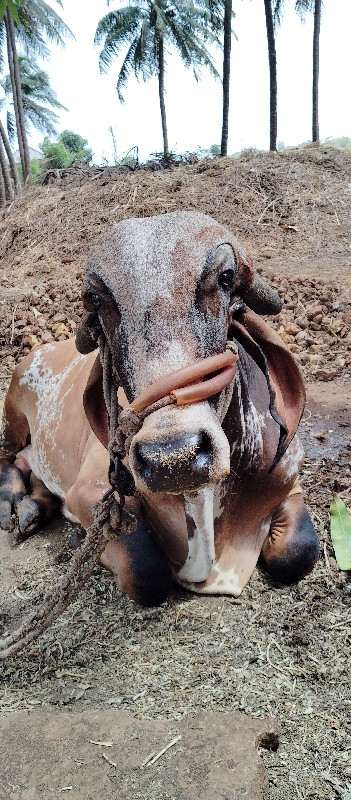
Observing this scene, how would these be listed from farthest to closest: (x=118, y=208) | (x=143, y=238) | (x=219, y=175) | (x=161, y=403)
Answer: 1. (x=219, y=175)
2. (x=118, y=208)
3. (x=143, y=238)
4. (x=161, y=403)

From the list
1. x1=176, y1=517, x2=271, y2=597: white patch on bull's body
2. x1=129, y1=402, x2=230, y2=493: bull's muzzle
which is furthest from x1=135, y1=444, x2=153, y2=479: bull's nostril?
x1=176, y1=517, x2=271, y2=597: white patch on bull's body

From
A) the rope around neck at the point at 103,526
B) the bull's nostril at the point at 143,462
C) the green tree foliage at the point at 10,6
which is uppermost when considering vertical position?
the green tree foliage at the point at 10,6

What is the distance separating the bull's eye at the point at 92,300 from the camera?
86.4 inches

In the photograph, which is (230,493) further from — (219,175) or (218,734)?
(219,175)

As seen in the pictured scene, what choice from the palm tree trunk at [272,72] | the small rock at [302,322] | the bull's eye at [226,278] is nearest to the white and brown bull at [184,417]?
the bull's eye at [226,278]

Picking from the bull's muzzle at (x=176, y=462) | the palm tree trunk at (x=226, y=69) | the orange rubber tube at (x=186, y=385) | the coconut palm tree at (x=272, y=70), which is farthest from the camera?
the palm tree trunk at (x=226, y=69)

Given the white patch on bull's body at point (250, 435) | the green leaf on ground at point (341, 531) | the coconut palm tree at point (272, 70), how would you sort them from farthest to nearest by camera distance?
the coconut palm tree at point (272, 70)
the green leaf on ground at point (341, 531)
the white patch on bull's body at point (250, 435)

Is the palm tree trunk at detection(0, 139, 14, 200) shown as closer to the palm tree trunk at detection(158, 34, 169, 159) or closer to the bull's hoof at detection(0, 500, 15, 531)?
the palm tree trunk at detection(158, 34, 169, 159)

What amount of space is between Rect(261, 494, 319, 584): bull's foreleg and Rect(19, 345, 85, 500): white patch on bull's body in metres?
1.36

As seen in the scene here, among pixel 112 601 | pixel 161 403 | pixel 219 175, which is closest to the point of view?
pixel 161 403

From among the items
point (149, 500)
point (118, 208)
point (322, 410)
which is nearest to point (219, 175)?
point (118, 208)

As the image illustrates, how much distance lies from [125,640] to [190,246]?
58.1 inches

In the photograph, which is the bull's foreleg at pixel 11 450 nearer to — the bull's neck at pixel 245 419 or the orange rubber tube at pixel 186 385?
the bull's neck at pixel 245 419

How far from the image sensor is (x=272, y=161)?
1248cm
